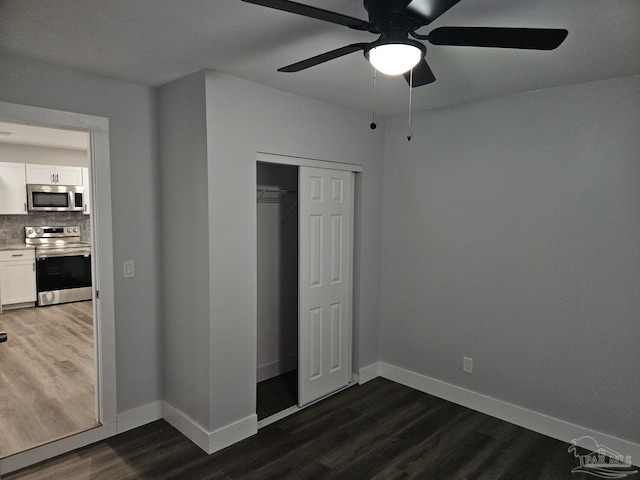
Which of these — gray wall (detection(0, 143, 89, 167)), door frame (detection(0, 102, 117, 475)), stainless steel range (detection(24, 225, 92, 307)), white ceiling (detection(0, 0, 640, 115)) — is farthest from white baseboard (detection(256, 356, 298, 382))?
gray wall (detection(0, 143, 89, 167))

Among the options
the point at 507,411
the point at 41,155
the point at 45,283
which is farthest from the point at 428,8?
the point at 41,155

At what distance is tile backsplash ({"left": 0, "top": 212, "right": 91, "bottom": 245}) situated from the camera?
6515mm

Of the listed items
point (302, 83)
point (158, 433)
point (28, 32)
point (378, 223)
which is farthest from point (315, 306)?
point (28, 32)

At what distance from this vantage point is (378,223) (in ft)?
13.3

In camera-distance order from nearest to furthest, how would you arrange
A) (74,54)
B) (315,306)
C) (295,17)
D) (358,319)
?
1. (295,17)
2. (74,54)
3. (315,306)
4. (358,319)

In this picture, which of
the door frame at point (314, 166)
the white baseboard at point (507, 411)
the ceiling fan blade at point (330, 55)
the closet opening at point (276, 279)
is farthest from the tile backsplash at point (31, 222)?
the ceiling fan blade at point (330, 55)

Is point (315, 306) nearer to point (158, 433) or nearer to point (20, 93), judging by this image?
point (158, 433)

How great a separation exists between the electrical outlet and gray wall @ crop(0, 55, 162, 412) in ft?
7.94

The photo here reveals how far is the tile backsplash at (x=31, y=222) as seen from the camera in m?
6.52

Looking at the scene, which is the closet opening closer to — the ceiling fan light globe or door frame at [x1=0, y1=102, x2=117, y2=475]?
door frame at [x1=0, y1=102, x2=117, y2=475]

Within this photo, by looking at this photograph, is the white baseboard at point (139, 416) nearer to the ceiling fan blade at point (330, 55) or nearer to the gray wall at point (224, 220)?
the gray wall at point (224, 220)

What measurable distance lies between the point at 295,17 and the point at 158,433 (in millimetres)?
2811

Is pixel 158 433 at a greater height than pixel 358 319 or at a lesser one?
lesser

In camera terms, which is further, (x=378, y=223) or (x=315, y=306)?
(x=378, y=223)
